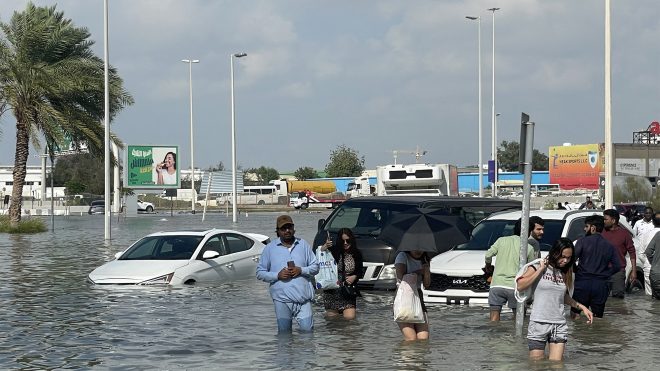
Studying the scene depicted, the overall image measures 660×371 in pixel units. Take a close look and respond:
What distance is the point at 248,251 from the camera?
20953 mm

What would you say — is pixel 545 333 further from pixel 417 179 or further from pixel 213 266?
pixel 417 179

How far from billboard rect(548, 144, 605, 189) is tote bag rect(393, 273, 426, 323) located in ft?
301

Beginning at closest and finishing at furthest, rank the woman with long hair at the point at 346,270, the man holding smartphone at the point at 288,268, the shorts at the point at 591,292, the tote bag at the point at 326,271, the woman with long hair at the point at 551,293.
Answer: the woman with long hair at the point at 551,293 < the man holding smartphone at the point at 288,268 < the shorts at the point at 591,292 < the tote bag at the point at 326,271 < the woman with long hair at the point at 346,270

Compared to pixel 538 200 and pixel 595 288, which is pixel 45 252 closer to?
pixel 595 288

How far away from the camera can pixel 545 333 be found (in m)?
10.1

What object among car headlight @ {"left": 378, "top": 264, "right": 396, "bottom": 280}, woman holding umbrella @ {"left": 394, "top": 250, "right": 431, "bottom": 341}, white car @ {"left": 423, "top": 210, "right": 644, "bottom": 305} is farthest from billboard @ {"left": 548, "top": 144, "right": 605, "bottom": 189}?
woman holding umbrella @ {"left": 394, "top": 250, "right": 431, "bottom": 341}

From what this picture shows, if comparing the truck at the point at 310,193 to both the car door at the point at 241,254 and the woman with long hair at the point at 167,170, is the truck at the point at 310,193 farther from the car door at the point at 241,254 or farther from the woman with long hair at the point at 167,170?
the car door at the point at 241,254

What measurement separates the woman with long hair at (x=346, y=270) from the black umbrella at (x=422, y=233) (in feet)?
7.07

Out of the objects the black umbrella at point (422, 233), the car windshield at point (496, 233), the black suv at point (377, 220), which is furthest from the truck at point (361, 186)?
the black umbrella at point (422, 233)

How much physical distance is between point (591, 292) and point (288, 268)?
14.6 feet

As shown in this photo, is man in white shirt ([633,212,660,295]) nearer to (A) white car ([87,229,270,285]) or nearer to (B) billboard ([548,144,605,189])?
(A) white car ([87,229,270,285])

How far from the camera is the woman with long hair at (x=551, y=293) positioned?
1001cm

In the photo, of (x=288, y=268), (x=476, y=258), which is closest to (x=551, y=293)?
(x=288, y=268)

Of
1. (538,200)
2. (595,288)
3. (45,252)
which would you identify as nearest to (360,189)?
(538,200)
